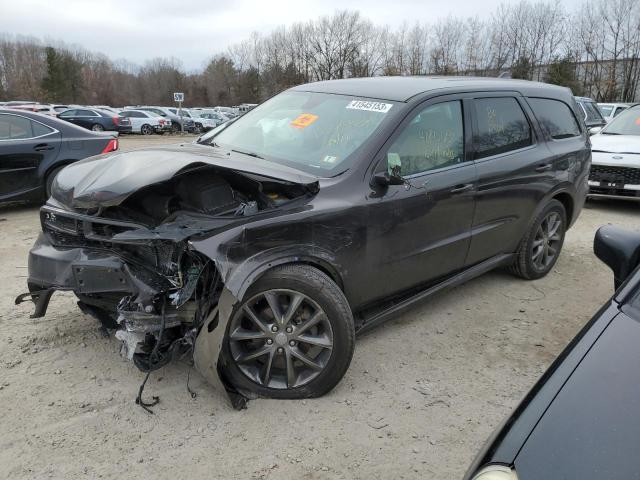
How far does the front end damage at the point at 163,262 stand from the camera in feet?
8.89

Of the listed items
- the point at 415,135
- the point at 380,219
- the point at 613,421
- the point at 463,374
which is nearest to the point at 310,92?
the point at 415,135

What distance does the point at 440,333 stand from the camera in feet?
12.7

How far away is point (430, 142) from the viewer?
11.8ft

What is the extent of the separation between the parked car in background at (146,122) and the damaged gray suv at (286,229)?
29181 mm

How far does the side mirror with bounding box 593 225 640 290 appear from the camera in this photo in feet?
7.76

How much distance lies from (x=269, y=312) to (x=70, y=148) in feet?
19.5

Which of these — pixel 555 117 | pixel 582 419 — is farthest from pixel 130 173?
pixel 555 117

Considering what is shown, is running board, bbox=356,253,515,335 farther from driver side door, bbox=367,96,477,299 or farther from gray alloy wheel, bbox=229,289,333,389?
gray alloy wheel, bbox=229,289,333,389

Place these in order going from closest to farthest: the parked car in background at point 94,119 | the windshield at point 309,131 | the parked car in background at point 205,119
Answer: the windshield at point 309,131, the parked car in background at point 94,119, the parked car in background at point 205,119

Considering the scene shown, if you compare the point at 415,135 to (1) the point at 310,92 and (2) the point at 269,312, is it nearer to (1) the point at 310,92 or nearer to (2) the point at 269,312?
(1) the point at 310,92

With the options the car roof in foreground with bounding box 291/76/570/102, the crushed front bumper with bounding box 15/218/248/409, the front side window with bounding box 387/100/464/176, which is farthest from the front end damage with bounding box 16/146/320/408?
the car roof in foreground with bounding box 291/76/570/102

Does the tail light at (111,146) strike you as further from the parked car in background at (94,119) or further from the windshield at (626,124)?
the parked car in background at (94,119)

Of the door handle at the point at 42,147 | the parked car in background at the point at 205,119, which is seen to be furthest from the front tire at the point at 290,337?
the parked car in background at the point at 205,119

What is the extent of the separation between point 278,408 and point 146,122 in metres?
31.1
